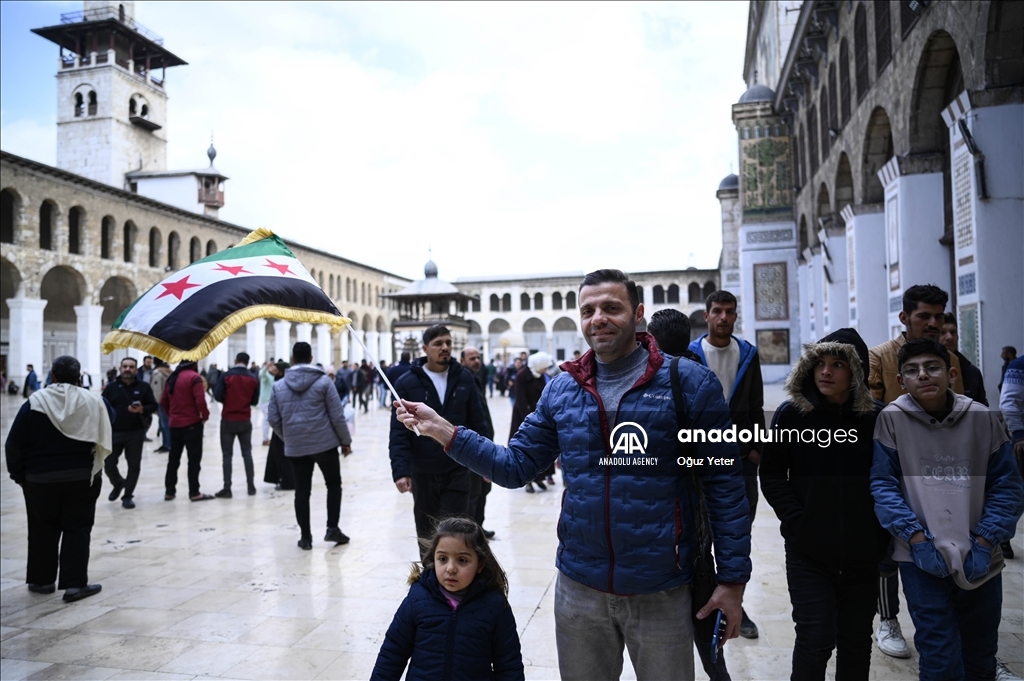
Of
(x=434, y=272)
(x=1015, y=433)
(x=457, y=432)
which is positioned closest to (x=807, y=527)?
(x=1015, y=433)

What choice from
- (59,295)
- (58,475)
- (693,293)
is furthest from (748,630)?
(693,293)

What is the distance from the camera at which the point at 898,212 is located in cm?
958

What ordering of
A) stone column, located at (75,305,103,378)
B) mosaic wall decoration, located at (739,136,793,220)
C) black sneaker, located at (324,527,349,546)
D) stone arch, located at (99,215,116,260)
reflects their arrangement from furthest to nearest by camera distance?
stone arch, located at (99,215,116,260) → stone column, located at (75,305,103,378) → mosaic wall decoration, located at (739,136,793,220) → black sneaker, located at (324,527,349,546)

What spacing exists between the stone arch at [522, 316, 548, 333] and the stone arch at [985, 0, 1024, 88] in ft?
163

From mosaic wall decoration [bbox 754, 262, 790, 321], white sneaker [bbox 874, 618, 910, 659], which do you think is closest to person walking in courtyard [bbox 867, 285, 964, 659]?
white sneaker [bbox 874, 618, 910, 659]

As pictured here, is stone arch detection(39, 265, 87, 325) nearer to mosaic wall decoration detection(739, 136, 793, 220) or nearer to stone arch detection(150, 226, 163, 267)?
stone arch detection(150, 226, 163, 267)

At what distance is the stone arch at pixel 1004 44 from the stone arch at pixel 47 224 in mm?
29651

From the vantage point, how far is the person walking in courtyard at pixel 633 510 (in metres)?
2.00

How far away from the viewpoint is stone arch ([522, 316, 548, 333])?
5650 centimetres

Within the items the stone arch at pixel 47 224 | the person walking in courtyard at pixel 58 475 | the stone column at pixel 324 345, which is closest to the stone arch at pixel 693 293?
the stone column at pixel 324 345

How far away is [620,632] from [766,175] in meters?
19.3

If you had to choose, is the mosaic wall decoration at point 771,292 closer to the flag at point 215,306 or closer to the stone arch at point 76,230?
the flag at point 215,306

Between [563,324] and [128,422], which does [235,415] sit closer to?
[128,422]

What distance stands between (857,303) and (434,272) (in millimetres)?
29619
